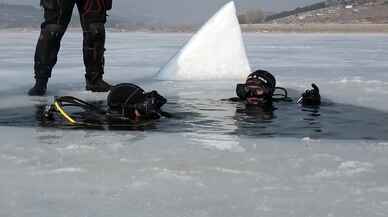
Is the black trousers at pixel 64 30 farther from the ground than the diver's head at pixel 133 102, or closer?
farther from the ground

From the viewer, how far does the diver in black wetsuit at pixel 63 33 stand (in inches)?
223

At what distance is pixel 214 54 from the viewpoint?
738 centimetres

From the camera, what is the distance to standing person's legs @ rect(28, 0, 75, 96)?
5.63 meters

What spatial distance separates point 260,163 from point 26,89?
3769mm

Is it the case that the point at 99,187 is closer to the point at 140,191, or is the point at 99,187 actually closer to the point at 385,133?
the point at 140,191

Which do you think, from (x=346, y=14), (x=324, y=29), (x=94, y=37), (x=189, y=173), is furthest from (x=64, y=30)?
(x=346, y=14)

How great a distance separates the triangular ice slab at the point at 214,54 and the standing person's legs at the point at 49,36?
5.54ft

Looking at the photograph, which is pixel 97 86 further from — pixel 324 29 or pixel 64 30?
pixel 324 29

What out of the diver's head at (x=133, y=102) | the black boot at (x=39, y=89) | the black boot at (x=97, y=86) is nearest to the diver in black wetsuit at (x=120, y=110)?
the diver's head at (x=133, y=102)

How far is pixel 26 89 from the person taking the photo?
6.01 metres

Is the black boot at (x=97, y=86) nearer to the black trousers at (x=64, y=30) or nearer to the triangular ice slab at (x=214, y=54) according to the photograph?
the black trousers at (x=64, y=30)

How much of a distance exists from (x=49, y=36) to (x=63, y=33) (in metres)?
0.18

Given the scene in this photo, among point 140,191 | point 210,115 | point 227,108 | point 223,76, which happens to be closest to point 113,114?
point 210,115

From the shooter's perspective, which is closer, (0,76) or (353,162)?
(353,162)
